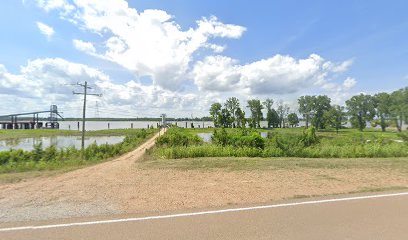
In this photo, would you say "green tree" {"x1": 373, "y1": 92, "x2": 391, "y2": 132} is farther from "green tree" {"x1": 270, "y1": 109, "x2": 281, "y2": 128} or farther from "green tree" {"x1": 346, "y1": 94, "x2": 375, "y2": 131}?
"green tree" {"x1": 270, "y1": 109, "x2": 281, "y2": 128}

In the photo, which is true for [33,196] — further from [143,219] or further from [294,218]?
[294,218]

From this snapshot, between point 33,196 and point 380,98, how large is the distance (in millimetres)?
89753

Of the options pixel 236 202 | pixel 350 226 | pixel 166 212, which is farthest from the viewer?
pixel 236 202

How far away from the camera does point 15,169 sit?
1017cm

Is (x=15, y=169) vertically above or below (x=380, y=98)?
below

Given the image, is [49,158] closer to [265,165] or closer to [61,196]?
[61,196]

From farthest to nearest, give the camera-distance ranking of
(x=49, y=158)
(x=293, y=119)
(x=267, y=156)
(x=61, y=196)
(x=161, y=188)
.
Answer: (x=293, y=119) < (x=267, y=156) < (x=49, y=158) < (x=161, y=188) < (x=61, y=196)

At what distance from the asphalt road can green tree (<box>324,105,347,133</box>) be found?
75522 mm

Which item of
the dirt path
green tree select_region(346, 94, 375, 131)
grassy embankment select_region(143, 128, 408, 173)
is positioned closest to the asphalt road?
the dirt path

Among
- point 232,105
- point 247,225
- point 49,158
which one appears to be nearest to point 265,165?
point 247,225

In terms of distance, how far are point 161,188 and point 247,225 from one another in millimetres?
3305

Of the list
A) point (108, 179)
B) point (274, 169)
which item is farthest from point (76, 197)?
point (274, 169)

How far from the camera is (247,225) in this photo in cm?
480

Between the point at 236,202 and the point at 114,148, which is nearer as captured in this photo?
the point at 236,202
